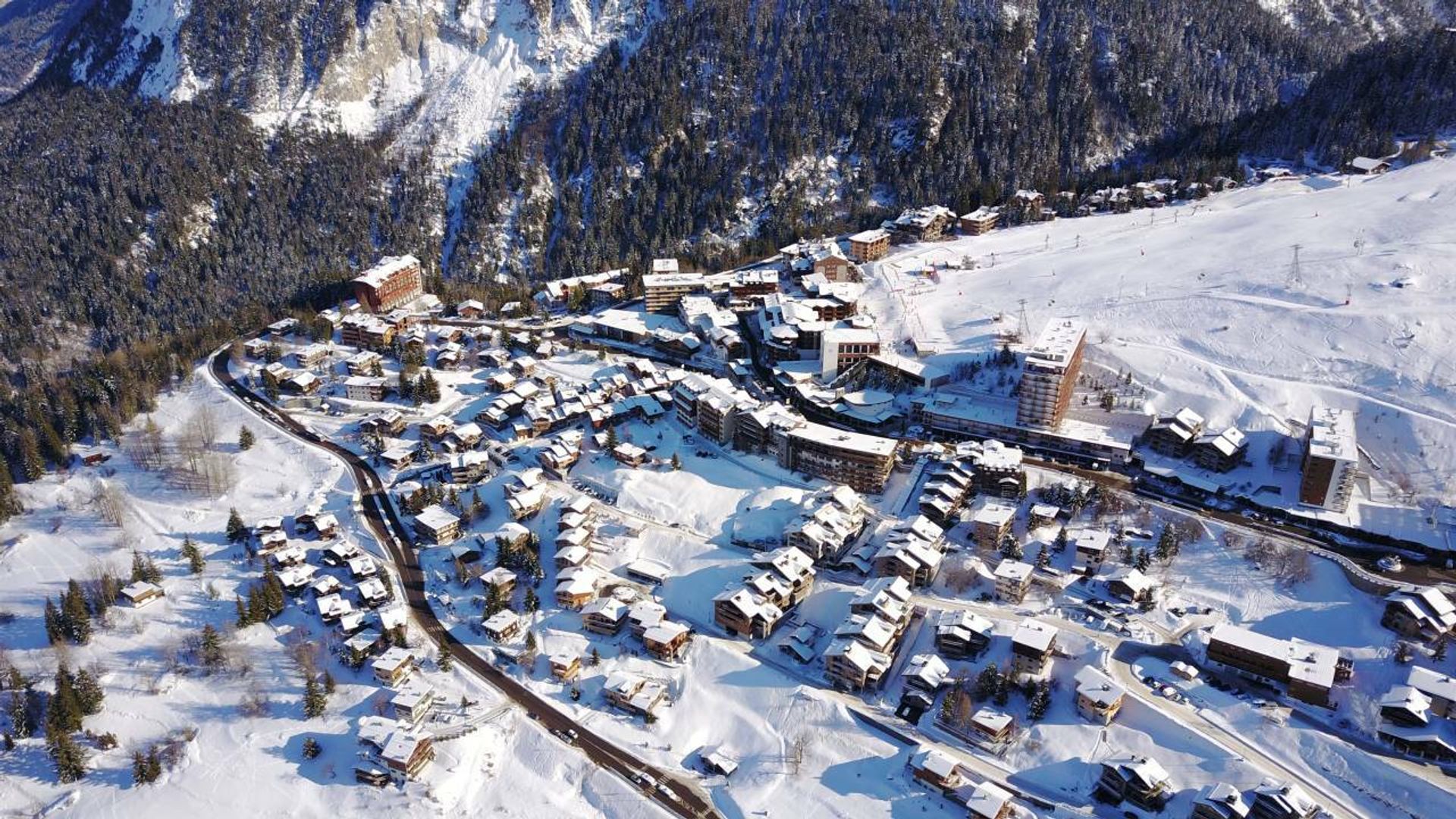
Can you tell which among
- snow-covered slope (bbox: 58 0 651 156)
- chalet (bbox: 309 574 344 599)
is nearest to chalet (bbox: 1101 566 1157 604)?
chalet (bbox: 309 574 344 599)

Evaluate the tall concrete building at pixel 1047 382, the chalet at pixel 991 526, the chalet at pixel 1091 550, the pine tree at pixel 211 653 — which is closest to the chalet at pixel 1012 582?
the chalet at pixel 991 526

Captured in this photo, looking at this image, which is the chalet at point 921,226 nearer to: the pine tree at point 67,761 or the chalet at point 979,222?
the chalet at point 979,222


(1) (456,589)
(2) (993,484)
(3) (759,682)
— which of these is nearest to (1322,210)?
(2) (993,484)

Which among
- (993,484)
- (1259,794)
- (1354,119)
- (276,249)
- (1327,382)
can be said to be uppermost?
(1354,119)

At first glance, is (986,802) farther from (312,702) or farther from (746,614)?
(312,702)

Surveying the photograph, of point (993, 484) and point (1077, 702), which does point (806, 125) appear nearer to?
point (993, 484)

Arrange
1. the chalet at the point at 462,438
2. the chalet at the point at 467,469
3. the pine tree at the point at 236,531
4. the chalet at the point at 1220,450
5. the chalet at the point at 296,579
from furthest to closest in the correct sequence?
the chalet at the point at 462,438 < the chalet at the point at 467,469 < the chalet at the point at 1220,450 < the pine tree at the point at 236,531 < the chalet at the point at 296,579
